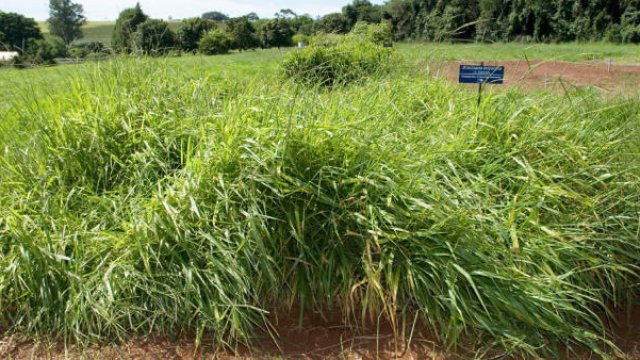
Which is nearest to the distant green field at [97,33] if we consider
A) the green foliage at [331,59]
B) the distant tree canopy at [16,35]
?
the distant tree canopy at [16,35]

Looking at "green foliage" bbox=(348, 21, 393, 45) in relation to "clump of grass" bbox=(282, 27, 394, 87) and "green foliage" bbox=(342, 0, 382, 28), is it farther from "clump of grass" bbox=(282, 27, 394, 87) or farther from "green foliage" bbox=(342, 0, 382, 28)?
"clump of grass" bbox=(282, 27, 394, 87)

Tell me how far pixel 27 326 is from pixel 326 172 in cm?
147

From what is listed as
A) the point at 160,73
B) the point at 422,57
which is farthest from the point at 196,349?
the point at 422,57

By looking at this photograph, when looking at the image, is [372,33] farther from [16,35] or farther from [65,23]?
[65,23]

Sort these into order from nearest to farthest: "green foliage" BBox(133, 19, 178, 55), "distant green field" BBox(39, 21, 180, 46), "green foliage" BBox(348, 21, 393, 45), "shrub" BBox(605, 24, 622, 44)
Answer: "green foliage" BBox(133, 19, 178, 55) < "distant green field" BBox(39, 21, 180, 46) < "green foliage" BBox(348, 21, 393, 45) < "shrub" BBox(605, 24, 622, 44)

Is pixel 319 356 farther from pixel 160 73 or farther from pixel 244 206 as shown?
pixel 160 73

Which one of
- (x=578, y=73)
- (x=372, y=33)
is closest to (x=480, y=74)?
(x=372, y=33)

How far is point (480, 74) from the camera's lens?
118 inches

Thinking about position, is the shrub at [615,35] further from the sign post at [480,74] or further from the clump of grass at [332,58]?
the sign post at [480,74]

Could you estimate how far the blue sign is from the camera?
295 cm

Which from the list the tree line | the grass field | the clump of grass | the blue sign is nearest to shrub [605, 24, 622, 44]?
the tree line


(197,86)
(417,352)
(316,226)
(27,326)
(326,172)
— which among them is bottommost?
(417,352)

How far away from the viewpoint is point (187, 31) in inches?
296

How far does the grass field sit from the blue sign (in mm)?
390
